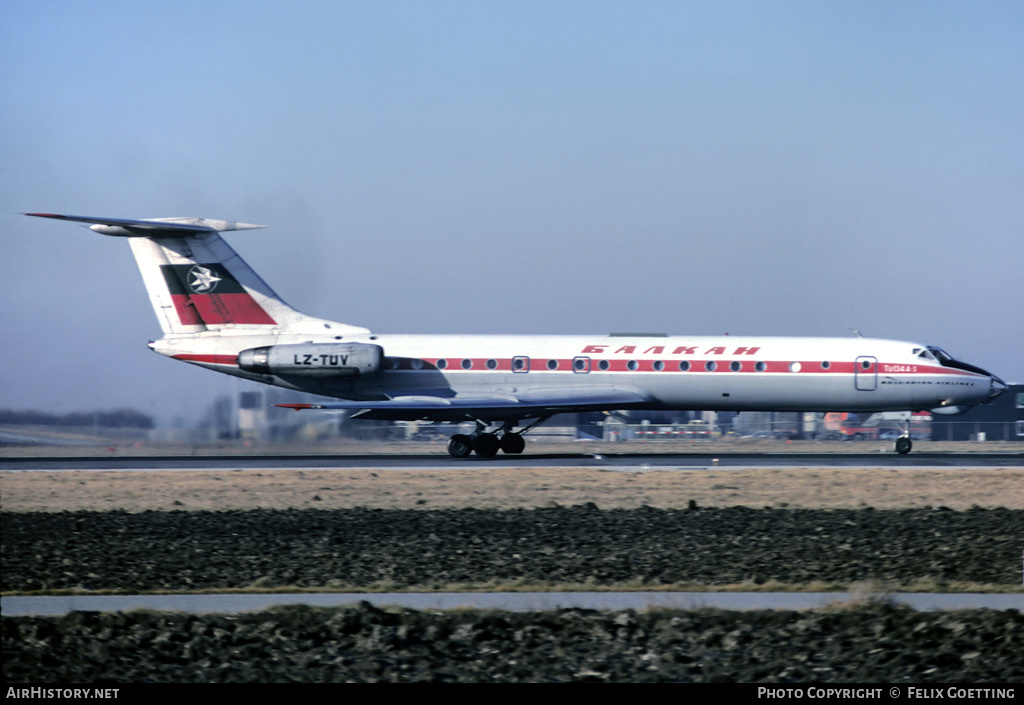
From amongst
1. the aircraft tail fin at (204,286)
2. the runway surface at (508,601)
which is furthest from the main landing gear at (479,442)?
the runway surface at (508,601)

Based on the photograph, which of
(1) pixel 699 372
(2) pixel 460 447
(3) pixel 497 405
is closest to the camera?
(3) pixel 497 405

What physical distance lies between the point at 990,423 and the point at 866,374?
36688 mm

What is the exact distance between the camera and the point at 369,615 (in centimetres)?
1092

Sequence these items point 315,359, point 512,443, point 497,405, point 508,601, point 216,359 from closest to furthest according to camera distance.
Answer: point 508,601, point 497,405, point 315,359, point 512,443, point 216,359

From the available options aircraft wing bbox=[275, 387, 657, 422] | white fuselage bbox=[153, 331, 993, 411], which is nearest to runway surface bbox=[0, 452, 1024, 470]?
aircraft wing bbox=[275, 387, 657, 422]

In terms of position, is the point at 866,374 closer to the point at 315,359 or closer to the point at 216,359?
the point at 315,359

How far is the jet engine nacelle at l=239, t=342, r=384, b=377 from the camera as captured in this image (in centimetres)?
3512

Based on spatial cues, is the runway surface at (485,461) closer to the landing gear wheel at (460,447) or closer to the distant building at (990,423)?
the landing gear wheel at (460,447)

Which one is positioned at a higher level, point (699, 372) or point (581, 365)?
point (581, 365)

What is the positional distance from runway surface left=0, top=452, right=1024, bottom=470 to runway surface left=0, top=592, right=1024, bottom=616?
703 inches

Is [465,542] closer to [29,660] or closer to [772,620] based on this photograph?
[772,620]

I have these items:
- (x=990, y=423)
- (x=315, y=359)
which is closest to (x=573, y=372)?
(x=315, y=359)

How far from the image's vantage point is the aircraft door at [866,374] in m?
35.1

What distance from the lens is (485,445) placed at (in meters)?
35.2
